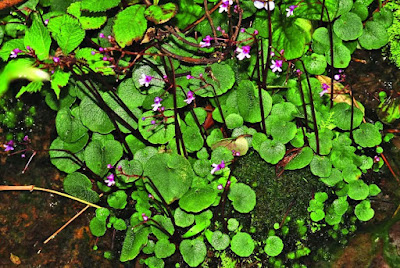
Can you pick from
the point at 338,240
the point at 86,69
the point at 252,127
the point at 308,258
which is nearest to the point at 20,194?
the point at 86,69

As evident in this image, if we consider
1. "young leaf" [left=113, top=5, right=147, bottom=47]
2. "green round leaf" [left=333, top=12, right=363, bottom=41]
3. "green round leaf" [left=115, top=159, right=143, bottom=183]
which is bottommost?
"green round leaf" [left=115, top=159, right=143, bottom=183]

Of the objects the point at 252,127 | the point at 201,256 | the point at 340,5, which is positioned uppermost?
the point at 340,5

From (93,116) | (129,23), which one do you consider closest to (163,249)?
(93,116)

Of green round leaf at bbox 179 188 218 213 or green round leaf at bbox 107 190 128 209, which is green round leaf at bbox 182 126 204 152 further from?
green round leaf at bbox 107 190 128 209

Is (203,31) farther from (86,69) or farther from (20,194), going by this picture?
(20,194)

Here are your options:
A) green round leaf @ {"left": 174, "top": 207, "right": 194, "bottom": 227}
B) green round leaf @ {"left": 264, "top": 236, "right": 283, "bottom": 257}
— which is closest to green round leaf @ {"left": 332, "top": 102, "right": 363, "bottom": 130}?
green round leaf @ {"left": 264, "top": 236, "right": 283, "bottom": 257}

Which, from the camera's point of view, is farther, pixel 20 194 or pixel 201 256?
pixel 20 194

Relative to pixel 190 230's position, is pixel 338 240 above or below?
below
